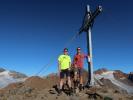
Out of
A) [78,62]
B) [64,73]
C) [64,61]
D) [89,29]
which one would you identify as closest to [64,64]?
[64,61]

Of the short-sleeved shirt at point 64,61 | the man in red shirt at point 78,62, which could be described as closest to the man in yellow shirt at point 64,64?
the short-sleeved shirt at point 64,61

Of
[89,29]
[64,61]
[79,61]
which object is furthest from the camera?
[89,29]

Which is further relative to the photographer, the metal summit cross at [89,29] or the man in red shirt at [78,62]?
the metal summit cross at [89,29]

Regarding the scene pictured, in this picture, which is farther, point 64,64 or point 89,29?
point 89,29

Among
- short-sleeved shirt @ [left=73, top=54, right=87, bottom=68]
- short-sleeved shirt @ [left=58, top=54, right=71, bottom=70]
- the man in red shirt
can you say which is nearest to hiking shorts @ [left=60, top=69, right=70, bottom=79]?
short-sleeved shirt @ [left=58, top=54, right=71, bottom=70]

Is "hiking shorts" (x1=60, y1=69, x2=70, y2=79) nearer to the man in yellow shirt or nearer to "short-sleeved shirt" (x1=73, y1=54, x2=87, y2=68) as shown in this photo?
the man in yellow shirt

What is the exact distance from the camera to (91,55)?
664 inches

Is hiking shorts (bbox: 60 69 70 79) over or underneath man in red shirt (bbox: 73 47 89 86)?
underneath

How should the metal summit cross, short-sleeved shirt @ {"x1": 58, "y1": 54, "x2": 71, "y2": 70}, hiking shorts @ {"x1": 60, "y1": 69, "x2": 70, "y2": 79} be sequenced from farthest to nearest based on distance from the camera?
the metal summit cross
hiking shorts @ {"x1": 60, "y1": 69, "x2": 70, "y2": 79}
short-sleeved shirt @ {"x1": 58, "y1": 54, "x2": 71, "y2": 70}

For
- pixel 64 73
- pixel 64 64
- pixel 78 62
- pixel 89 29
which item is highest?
pixel 89 29

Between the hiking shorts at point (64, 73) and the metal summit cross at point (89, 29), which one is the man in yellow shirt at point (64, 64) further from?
the metal summit cross at point (89, 29)

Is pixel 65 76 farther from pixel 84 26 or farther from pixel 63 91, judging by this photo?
pixel 84 26

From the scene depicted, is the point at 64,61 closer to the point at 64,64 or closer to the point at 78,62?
the point at 64,64

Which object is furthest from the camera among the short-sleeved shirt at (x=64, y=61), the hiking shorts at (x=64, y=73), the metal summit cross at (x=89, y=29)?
the metal summit cross at (x=89, y=29)
